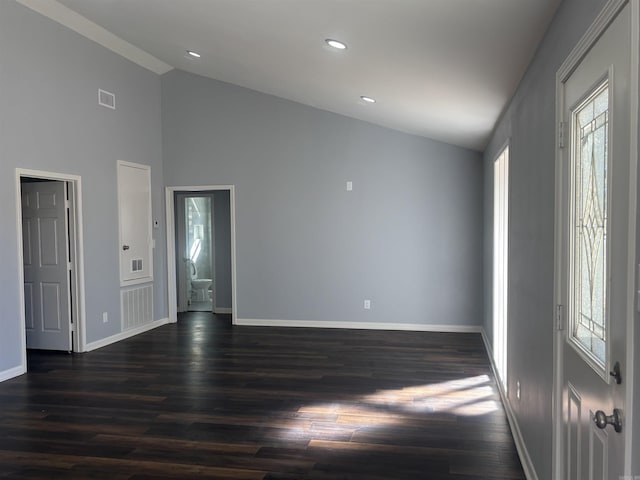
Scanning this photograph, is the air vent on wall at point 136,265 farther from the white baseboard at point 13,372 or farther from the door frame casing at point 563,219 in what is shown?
the door frame casing at point 563,219

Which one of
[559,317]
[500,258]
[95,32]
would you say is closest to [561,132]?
[559,317]

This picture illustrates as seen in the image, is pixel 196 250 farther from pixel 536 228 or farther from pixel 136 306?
pixel 536 228

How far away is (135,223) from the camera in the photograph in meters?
6.50

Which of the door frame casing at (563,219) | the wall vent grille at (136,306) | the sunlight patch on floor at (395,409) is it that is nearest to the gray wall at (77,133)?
the wall vent grille at (136,306)

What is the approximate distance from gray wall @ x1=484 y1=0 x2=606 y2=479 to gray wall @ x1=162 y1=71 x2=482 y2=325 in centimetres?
304

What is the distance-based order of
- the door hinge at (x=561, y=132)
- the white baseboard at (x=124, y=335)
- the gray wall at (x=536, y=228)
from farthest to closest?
the white baseboard at (x=124, y=335), the gray wall at (x=536, y=228), the door hinge at (x=561, y=132)

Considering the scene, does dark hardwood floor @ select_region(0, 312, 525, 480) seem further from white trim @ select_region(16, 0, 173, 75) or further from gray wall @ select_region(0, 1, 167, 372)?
white trim @ select_region(16, 0, 173, 75)

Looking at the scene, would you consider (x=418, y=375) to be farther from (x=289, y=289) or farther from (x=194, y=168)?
(x=194, y=168)

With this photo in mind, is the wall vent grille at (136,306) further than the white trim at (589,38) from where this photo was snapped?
Yes

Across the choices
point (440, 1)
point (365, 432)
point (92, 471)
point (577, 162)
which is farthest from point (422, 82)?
point (92, 471)

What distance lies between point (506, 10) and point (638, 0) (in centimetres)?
108

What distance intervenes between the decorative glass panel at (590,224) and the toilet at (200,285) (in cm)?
783

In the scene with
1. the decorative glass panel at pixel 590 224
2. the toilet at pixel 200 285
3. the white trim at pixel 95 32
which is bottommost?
the toilet at pixel 200 285

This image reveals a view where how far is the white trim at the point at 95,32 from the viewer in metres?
4.84
